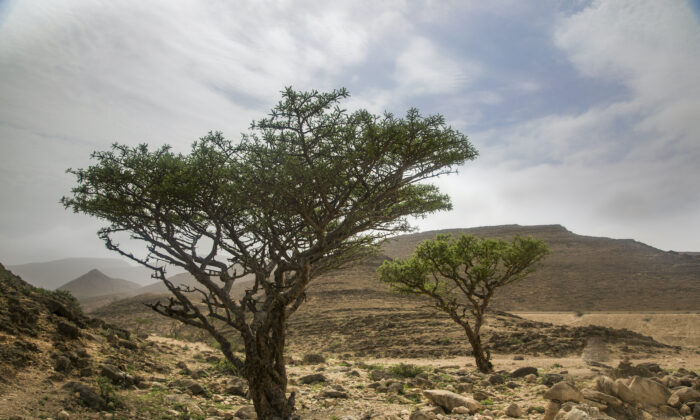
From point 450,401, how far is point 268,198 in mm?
6360

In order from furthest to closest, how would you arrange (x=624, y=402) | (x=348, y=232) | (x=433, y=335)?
(x=433, y=335)
(x=348, y=232)
(x=624, y=402)

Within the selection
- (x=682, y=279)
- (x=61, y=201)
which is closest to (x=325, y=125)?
(x=61, y=201)

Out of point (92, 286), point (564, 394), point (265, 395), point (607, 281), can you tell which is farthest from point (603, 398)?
point (92, 286)

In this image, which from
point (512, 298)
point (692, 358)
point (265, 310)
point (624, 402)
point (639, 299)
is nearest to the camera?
point (624, 402)

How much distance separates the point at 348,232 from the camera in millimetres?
9289

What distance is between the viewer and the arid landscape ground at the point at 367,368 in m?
7.84

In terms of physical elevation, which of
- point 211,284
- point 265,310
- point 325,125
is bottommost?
point 265,310

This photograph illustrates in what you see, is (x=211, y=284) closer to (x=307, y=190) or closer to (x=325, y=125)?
(x=307, y=190)

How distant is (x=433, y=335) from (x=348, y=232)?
21.8m

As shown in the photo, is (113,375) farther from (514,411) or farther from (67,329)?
(514,411)

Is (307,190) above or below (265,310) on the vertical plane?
above

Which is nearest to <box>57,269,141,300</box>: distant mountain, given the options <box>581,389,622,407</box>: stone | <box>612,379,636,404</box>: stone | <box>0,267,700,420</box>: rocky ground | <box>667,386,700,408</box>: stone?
<box>0,267,700,420</box>: rocky ground

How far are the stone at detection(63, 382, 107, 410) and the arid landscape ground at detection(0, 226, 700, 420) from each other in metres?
0.02

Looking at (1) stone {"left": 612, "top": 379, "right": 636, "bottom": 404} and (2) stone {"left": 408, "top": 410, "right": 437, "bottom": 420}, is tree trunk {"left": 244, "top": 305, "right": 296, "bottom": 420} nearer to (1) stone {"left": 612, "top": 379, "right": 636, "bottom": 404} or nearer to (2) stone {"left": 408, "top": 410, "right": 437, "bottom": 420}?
(2) stone {"left": 408, "top": 410, "right": 437, "bottom": 420}
